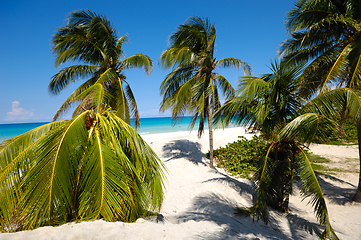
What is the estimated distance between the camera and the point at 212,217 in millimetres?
4539

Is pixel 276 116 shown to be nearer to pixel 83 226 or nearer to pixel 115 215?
pixel 115 215

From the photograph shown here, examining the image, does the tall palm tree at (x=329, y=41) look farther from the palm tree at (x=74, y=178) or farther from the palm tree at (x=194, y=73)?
the palm tree at (x=74, y=178)

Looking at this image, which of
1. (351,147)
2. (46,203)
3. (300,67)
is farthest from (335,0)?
(351,147)

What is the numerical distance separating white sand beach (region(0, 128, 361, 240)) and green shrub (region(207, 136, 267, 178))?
3.79 feet

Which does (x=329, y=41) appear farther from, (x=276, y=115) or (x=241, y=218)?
(x=241, y=218)

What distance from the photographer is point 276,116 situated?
4758 mm

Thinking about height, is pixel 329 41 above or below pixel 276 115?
above

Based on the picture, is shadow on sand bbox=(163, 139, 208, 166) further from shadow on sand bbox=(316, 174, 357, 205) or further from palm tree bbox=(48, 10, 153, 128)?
shadow on sand bbox=(316, 174, 357, 205)

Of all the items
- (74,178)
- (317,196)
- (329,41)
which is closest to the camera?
(74,178)

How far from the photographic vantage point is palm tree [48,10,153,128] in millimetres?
6586

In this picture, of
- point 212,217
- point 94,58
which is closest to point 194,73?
point 94,58

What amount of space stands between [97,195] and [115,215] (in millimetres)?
473

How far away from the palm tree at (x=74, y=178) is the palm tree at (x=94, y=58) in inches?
123

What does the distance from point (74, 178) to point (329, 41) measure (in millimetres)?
9429
